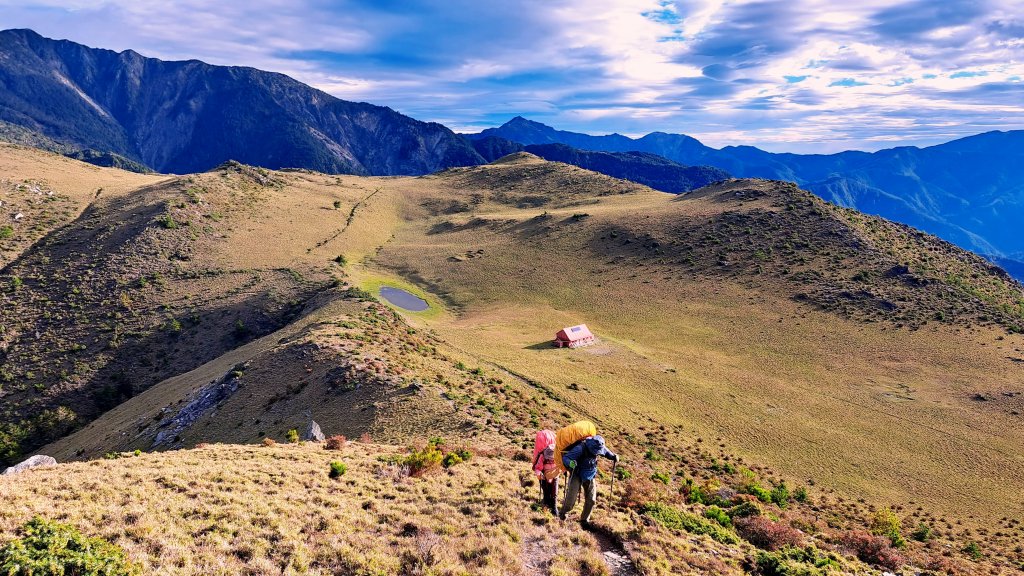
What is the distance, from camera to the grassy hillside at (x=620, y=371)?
51.5 feet

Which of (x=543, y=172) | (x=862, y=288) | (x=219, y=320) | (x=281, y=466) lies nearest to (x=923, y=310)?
(x=862, y=288)

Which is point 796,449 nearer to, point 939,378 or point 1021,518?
point 1021,518

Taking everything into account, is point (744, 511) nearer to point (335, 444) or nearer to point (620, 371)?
point (335, 444)

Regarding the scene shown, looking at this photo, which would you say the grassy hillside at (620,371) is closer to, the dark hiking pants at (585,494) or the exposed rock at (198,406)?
the exposed rock at (198,406)

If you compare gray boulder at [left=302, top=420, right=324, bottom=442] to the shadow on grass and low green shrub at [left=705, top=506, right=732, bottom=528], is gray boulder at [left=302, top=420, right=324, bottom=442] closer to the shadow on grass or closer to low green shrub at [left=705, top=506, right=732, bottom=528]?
low green shrub at [left=705, top=506, right=732, bottom=528]

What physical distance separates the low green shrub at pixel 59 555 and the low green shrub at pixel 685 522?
A: 43.8ft

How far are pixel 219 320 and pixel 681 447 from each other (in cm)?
5726

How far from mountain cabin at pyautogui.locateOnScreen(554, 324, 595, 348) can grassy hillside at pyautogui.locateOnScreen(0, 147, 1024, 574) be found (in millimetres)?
1641

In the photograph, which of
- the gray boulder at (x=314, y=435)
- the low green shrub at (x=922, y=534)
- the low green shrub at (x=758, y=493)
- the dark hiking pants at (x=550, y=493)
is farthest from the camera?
the low green shrub at (x=758, y=493)

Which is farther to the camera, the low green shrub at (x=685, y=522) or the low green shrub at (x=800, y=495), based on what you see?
the low green shrub at (x=800, y=495)

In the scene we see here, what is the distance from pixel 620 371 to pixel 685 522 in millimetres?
35501

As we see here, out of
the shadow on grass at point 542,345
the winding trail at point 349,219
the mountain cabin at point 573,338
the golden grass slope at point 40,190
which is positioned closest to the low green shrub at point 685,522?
the mountain cabin at point 573,338

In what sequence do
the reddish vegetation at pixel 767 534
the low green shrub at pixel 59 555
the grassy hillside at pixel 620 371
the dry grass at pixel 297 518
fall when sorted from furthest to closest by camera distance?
1. the grassy hillside at pixel 620 371
2. the reddish vegetation at pixel 767 534
3. the dry grass at pixel 297 518
4. the low green shrub at pixel 59 555

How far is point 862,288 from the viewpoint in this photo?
71500 millimetres
